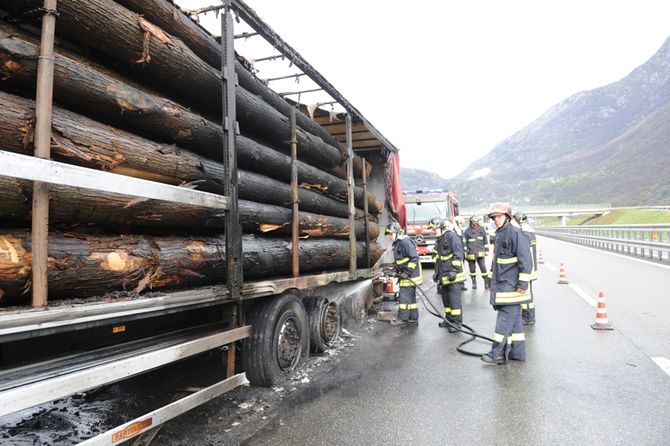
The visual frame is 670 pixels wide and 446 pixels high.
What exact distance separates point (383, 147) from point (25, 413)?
7104mm

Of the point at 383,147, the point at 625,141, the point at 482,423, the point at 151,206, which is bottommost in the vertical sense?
the point at 482,423

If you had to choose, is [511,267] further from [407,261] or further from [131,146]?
[131,146]

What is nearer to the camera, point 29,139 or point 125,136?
point 29,139

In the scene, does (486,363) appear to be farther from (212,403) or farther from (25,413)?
(25,413)

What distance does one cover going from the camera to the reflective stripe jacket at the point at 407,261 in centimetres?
735

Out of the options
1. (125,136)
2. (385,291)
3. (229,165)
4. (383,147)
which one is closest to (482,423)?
(229,165)

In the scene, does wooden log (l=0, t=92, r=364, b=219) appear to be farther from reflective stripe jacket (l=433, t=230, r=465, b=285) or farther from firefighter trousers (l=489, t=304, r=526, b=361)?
reflective stripe jacket (l=433, t=230, r=465, b=285)

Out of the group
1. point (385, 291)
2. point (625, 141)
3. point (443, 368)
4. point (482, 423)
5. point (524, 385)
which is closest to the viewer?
point (482, 423)

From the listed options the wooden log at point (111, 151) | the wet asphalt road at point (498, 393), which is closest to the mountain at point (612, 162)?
the wet asphalt road at point (498, 393)

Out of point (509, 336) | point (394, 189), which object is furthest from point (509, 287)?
point (394, 189)

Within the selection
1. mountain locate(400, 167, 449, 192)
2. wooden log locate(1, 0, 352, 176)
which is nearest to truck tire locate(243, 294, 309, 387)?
wooden log locate(1, 0, 352, 176)

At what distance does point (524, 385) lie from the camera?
4359mm

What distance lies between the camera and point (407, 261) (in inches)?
293

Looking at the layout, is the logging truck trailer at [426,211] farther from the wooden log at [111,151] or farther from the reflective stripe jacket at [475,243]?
the wooden log at [111,151]
